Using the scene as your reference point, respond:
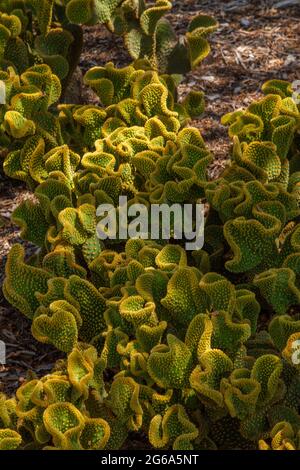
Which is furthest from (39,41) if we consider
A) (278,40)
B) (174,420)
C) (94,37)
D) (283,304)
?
(174,420)

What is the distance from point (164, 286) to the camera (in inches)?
109

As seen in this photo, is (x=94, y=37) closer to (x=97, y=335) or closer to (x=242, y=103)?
(x=242, y=103)

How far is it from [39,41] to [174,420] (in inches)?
85.4
